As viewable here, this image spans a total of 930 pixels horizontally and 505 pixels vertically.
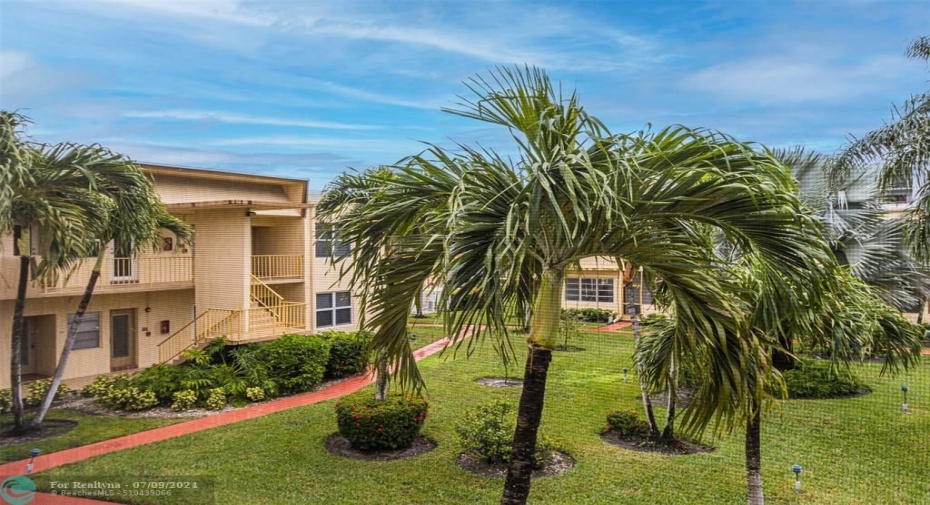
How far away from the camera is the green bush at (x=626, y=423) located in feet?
10.9

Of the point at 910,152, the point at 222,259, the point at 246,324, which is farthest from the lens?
the point at 246,324

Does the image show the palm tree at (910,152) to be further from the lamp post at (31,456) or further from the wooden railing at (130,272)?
the lamp post at (31,456)

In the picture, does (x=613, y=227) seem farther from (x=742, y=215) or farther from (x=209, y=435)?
(x=209, y=435)

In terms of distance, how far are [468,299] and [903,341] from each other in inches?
78.3

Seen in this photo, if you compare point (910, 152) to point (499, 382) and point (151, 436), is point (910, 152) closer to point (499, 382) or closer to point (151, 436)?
point (499, 382)

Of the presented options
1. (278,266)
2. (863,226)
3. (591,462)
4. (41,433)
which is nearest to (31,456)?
(41,433)

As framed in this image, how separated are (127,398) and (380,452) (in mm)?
1454

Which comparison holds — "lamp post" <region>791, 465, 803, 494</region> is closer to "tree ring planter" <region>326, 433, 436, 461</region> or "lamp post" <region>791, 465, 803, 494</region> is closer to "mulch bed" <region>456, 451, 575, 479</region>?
"mulch bed" <region>456, 451, 575, 479</region>

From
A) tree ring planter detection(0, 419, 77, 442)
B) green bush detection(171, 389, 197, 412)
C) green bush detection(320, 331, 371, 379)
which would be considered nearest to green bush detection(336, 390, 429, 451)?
green bush detection(171, 389, 197, 412)

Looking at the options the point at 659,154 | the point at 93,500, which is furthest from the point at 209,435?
the point at 659,154

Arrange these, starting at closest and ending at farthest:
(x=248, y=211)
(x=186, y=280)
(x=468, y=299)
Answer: (x=468, y=299)
(x=186, y=280)
(x=248, y=211)

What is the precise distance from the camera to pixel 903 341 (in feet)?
7.95

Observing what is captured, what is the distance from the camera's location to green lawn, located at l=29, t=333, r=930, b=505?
2.59 m

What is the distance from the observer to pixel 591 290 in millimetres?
3734
